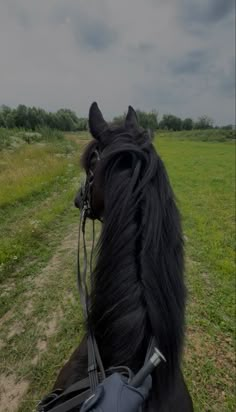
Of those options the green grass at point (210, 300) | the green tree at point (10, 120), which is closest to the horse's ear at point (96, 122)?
the green grass at point (210, 300)

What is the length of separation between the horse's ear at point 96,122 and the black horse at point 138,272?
199 mm

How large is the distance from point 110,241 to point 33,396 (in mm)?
1812

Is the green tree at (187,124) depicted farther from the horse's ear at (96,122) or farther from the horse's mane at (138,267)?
the horse's mane at (138,267)

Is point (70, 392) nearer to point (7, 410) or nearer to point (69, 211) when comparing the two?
point (7, 410)

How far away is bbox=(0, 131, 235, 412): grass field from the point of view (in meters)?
2.16

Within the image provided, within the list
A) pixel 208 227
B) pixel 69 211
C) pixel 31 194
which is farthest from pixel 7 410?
pixel 31 194

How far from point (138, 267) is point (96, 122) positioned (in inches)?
30.8

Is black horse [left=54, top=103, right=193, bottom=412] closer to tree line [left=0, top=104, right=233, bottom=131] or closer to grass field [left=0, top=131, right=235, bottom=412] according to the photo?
grass field [left=0, top=131, right=235, bottom=412]

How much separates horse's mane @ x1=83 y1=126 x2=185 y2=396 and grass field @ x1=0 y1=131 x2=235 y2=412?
1592mm

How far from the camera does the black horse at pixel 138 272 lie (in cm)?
87

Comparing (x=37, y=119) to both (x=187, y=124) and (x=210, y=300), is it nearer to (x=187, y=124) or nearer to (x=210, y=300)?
(x=210, y=300)

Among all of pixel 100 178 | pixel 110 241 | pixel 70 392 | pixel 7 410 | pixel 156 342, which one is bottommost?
pixel 7 410

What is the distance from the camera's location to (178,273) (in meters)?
0.97

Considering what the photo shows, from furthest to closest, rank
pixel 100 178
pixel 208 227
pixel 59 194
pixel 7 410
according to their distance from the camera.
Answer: pixel 59 194 < pixel 208 227 < pixel 7 410 < pixel 100 178
